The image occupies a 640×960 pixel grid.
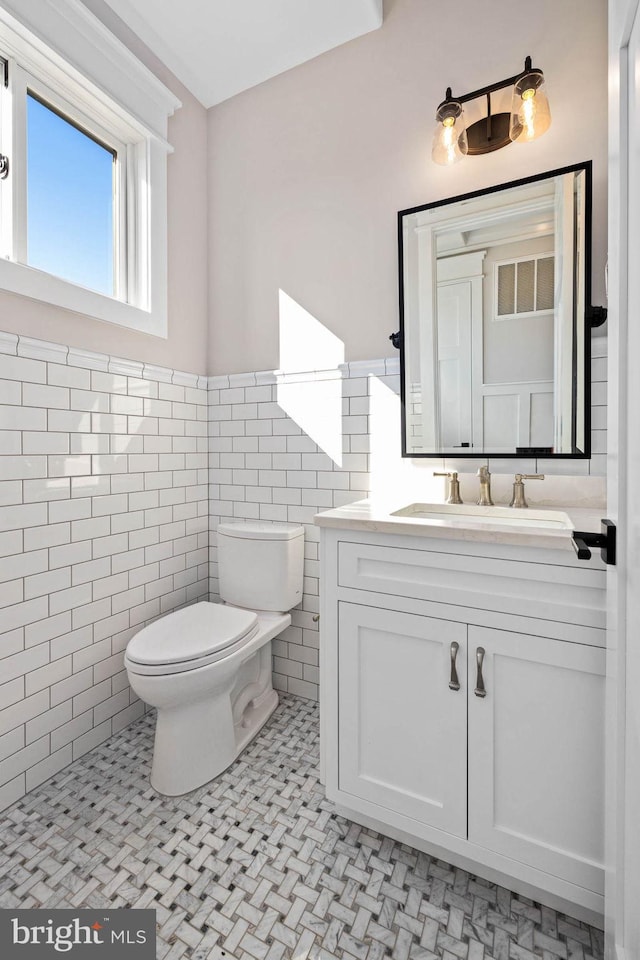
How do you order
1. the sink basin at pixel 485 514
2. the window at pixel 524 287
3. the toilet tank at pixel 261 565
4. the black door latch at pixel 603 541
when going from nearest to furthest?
1. the black door latch at pixel 603 541
2. the sink basin at pixel 485 514
3. the window at pixel 524 287
4. the toilet tank at pixel 261 565

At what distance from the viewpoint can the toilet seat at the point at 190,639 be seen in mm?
1365

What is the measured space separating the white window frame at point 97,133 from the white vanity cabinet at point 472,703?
4.12 feet

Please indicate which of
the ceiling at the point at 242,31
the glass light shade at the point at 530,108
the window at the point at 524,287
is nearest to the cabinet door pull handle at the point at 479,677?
the window at the point at 524,287

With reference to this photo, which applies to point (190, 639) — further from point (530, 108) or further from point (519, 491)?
point (530, 108)

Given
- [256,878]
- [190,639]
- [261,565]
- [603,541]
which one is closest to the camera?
[603,541]

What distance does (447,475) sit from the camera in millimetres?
1565

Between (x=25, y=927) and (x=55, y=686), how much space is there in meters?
0.63

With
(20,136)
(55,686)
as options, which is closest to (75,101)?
(20,136)

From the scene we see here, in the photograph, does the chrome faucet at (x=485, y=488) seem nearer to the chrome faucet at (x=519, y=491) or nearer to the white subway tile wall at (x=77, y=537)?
the chrome faucet at (x=519, y=491)

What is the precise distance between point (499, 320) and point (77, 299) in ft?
4.82

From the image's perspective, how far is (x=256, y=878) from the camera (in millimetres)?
1154

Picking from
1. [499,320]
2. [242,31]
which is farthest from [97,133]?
[499,320]

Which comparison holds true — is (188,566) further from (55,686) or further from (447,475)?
(447,475)

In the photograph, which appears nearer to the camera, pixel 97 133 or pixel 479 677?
pixel 479 677
